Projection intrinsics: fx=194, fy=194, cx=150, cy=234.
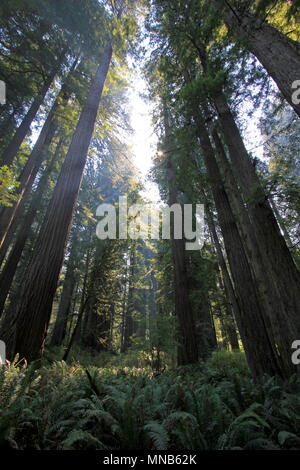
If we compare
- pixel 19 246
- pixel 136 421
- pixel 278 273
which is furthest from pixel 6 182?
pixel 19 246

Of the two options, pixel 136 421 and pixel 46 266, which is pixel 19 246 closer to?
pixel 46 266

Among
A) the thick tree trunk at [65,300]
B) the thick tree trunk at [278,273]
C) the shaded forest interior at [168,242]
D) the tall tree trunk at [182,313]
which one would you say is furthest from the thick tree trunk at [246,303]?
the thick tree trunk at [65,300]

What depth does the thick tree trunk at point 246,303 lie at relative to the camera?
4.09 metres

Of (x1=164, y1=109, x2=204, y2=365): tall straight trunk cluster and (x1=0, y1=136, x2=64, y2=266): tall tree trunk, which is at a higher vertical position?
(x1=0, y1=136, x2=64, y2=266): tall tree trunk

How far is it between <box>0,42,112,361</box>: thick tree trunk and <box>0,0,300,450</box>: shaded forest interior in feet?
0.09

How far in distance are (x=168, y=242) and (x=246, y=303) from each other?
5786mm

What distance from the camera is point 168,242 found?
1016 cm

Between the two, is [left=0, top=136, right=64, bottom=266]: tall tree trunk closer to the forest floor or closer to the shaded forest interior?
the shaded forest interior

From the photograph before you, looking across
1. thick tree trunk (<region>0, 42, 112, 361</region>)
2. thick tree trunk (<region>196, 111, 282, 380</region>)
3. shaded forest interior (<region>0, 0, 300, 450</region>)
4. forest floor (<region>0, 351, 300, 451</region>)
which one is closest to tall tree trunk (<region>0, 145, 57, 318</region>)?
shaded forest interior (<region>0, 0, 300, 450</region>)

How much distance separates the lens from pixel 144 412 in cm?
185

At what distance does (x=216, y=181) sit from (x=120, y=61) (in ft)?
22.4

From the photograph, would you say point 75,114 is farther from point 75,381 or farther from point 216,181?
point 75,381

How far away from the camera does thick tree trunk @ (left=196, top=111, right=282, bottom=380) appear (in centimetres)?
409
